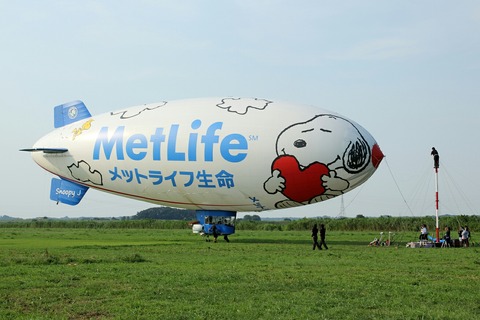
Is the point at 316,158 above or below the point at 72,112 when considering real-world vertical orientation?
below

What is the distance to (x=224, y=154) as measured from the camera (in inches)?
1309

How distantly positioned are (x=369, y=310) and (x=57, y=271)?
34.7 ft

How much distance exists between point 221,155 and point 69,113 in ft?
41.7

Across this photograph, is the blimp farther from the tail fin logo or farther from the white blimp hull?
the tail fin logo

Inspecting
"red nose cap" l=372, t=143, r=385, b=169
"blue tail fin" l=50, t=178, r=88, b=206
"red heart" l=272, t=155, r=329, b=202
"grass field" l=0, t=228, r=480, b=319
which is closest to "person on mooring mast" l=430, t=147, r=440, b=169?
"red nose cap" l=372, t=143, r=385, b=169

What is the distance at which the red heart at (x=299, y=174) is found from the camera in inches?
1282

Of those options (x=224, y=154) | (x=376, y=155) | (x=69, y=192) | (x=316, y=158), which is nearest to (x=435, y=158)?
(x=376, y=155)

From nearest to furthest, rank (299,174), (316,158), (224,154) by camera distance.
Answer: (316,158) < (299,174) < (224,154)

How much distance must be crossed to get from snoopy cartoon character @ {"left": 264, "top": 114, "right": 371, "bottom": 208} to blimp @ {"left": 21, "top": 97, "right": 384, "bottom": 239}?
0.05 meters

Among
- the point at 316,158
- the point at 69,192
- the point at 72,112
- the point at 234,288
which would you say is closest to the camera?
the point at 234,288

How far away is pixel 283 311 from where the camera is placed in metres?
12.2

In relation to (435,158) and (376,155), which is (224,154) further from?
(435,158)

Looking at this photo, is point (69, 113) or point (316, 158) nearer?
point (316, 158)

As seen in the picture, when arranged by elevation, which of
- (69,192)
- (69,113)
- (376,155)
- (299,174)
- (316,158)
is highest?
(69,113)
